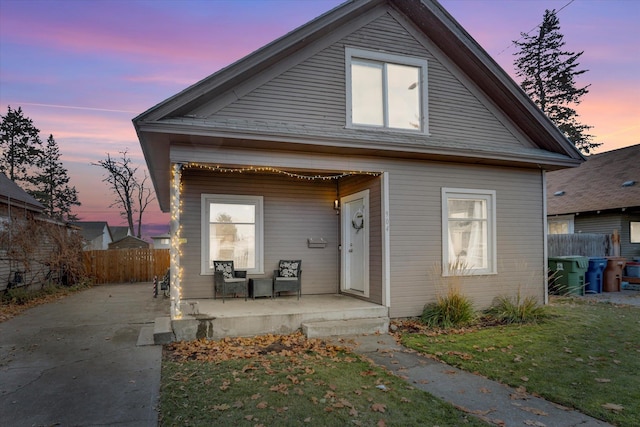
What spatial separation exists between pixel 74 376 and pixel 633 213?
17.9 meters

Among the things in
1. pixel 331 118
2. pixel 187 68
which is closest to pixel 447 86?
pixel 331 118

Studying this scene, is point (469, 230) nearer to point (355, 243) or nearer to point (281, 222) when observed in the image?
point (355, 243)

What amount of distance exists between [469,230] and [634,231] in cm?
1132

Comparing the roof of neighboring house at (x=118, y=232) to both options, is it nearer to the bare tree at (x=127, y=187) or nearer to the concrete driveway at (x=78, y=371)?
the bare tree at (x=127, y=187)

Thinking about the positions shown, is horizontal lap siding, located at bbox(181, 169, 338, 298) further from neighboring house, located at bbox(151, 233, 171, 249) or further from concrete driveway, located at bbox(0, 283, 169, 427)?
neighboring house, located at bbox(151, 233, 171, 249)

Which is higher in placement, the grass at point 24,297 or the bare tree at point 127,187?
the bare tree at point 127,187

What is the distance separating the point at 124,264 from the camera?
17.1m

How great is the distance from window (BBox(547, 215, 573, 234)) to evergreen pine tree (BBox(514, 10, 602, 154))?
12.4 metres

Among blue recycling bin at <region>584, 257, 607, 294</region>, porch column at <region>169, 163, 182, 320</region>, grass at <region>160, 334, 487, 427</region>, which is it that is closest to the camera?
grass at <region>160, 334, 487, 427</region>

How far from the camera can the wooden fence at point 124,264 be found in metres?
16.8

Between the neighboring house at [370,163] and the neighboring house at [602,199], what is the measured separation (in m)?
8.73

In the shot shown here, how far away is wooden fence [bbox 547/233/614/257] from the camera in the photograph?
44.9 ft

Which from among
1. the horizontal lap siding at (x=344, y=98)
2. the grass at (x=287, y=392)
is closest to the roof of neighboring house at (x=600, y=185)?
the horizontal lap siding at (x=344, y=98)

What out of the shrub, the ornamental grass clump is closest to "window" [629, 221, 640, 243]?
the shrub
